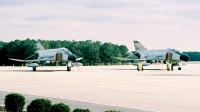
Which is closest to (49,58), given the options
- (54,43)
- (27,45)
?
(27,45)

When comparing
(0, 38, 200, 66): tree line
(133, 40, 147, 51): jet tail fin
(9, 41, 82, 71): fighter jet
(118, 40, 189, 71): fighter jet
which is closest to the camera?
(9, 41, 82, 71): fighter jet

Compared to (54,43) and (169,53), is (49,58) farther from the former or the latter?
(54,43)

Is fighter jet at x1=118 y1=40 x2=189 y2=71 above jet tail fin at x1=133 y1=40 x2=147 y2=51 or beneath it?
beneath

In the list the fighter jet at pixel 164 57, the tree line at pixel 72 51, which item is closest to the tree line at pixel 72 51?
the tree line at pixel 72 51

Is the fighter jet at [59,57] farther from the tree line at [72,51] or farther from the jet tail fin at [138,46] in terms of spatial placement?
the tree line at [72,51]

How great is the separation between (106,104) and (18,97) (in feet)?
15.1

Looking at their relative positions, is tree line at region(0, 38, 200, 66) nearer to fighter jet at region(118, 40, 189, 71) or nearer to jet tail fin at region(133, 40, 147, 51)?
jet tail fin at region(133, 40, 147, 51)

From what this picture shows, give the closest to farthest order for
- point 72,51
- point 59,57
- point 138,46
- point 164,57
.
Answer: point 59,57, point 164,57, point 138,46, point 72,51

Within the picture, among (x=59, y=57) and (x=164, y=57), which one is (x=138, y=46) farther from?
(x=59, y=57)

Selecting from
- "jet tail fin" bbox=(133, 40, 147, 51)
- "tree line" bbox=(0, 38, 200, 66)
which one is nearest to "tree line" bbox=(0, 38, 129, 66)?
"tree line" bbox=(0, 38, 200, 66)

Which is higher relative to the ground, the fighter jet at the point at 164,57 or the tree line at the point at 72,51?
the tree line at the point at 72,51

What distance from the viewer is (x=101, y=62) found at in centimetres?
15338

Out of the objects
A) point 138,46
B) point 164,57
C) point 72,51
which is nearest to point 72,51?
point 72,51

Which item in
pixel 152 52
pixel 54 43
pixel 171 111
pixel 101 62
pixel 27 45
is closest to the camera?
pixel 171 111
